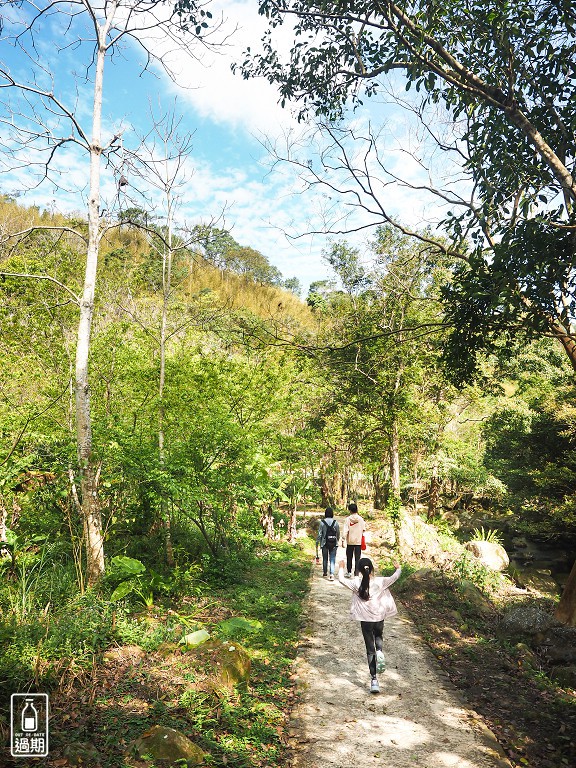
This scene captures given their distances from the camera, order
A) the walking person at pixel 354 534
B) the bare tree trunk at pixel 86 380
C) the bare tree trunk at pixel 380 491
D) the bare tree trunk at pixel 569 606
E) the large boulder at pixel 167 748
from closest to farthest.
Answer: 1. the large boulder at pixel 167 748
2. the bare tree trunk at pixel 86 380
3. the bare tree trunk at pixel 569 606
4. the walking person at pixel 354 534
5. the bare tree trunk at pixel 380 491

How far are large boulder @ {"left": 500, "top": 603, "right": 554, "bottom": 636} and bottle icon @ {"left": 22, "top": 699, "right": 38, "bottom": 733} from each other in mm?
6722

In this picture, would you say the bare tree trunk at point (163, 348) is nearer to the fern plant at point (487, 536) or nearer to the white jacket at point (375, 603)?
the white jacket at point (375, 603)

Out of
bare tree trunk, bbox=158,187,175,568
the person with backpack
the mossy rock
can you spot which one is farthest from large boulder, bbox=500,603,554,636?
bare tree trunk, bbox=158,187,175,568

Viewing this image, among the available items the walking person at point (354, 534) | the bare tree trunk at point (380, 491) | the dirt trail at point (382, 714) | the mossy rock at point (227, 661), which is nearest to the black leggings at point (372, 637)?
the dirt trail at point (382, 714)

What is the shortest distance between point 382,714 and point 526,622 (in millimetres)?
3332

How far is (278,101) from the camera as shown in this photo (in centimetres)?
697

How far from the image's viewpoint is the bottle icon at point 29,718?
3.60m

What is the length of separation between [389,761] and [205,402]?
7.30 metres

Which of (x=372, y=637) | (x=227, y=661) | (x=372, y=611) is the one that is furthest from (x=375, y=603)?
(x=227, y=661)

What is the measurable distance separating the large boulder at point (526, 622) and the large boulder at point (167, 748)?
5.49 m

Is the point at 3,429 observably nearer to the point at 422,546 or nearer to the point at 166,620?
the point at 166,620

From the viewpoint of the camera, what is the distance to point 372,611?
18.2 ft

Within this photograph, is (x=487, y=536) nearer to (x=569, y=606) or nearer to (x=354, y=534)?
(x=569, y=606)

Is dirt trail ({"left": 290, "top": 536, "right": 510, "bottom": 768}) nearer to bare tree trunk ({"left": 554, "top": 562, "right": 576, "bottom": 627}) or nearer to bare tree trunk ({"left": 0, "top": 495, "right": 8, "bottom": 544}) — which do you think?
bare tree trunk ({"left": 554, "top": 562, "right": 576, "bottom": 627})
